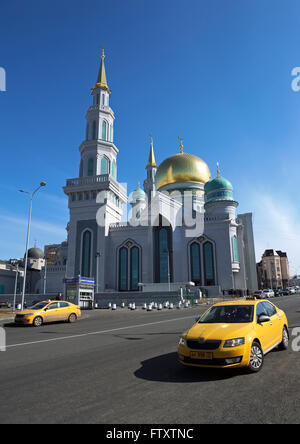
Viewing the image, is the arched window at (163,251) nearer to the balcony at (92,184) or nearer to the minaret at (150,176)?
the balcony at (92,184)

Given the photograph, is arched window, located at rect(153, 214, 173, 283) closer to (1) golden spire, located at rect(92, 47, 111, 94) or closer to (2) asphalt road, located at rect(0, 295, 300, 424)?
(1) golden spire, located at rect(92, 47, 111, 94)

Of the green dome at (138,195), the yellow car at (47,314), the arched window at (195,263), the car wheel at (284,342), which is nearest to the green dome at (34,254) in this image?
the green dome at (138,195)

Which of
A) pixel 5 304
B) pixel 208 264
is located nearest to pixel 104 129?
pixel 208 264

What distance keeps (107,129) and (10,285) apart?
35.0 meters

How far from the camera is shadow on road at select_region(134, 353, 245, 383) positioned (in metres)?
5.06

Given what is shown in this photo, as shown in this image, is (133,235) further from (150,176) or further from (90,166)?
(150,176)

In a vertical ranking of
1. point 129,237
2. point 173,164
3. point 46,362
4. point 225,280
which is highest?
point 173,164

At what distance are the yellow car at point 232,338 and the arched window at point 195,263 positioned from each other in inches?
1521

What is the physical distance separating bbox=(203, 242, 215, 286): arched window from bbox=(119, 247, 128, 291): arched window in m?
11.9

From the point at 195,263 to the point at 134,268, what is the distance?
30.5 feet
